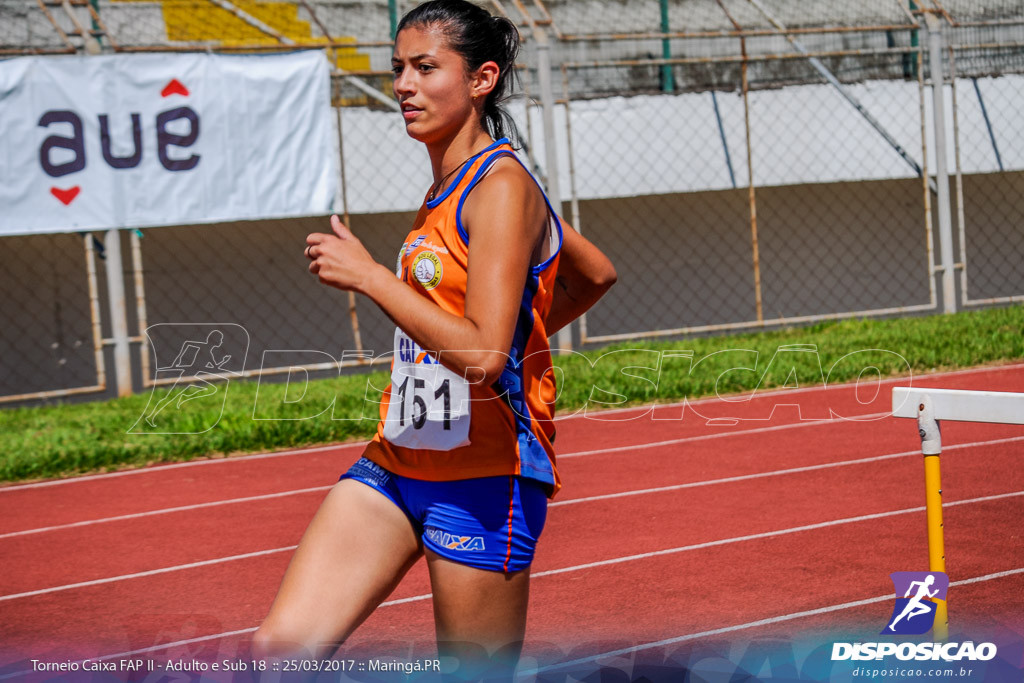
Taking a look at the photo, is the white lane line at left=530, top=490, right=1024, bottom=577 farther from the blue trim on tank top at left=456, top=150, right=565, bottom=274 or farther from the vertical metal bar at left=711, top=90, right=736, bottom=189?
the vertical metal bar at left=711, top=90, right=736, bottom=189

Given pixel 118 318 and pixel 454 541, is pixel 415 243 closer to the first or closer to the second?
pixel 454 541

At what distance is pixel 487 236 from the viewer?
2.13 meters

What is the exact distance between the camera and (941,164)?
11914 millimetres

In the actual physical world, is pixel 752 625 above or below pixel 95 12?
below

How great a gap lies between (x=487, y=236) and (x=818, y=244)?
10819 millimetres

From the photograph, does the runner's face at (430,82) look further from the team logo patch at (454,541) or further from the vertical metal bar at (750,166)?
the vertical metal bar at (750,166)

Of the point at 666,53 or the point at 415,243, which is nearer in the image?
the point at 415,243

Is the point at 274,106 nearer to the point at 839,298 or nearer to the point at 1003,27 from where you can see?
the point at 839,298

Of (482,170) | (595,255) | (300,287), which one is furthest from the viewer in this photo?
(300,287)

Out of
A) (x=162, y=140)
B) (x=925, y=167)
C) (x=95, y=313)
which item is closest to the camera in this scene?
(x=162, y=140)

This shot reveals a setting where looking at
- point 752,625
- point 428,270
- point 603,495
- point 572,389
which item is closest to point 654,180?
point 572,389

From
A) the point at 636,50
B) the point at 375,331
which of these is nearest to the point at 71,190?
the point at 375,331

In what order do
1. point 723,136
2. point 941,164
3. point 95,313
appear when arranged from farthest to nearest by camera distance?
point 941,164
point 723,136
point 95,313

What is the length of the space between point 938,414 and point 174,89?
8134mm
